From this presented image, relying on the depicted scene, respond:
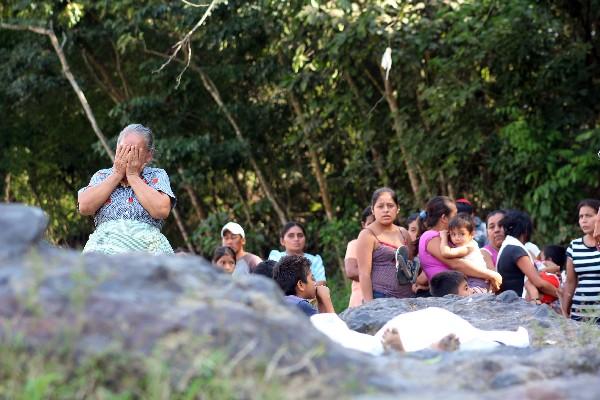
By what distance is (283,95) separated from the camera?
20812mm

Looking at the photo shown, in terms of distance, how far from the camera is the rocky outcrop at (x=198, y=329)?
3.65 m

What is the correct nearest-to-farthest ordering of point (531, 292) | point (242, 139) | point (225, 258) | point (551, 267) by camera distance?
point (531, 292), point (225, 258), point (551, 267), point (242, 139)

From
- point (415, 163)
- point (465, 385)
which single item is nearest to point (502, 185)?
point (415, 163)

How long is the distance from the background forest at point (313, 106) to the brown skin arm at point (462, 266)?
567cm

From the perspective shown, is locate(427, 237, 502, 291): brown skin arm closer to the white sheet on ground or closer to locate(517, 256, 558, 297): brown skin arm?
locate(517, 256, 558, 297): brown skin arm

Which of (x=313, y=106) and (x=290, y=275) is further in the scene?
(x=313, y=106)

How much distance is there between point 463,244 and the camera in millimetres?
8906

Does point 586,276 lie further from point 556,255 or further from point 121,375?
point 121,375

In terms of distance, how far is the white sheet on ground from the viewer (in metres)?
5.40

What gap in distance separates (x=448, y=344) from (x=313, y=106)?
14117 mm

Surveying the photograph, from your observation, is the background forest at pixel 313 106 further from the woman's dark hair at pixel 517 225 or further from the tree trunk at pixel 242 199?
the woman's dark hair at pixel 517 225

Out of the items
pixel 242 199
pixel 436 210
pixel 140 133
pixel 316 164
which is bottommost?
pixel 436 210

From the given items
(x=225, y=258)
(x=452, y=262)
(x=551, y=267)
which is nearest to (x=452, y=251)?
(x=452, y=262)

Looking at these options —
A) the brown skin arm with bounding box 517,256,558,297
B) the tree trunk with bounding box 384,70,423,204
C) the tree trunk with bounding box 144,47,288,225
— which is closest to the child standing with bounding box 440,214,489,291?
the brown skin arm with bounding box 517,256,558,297
